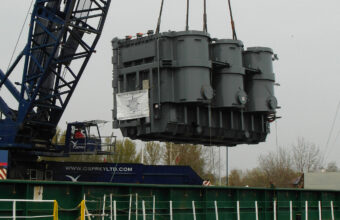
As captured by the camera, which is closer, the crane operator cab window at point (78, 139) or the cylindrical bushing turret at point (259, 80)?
the cylindrical bushing turret at point (259, 80)

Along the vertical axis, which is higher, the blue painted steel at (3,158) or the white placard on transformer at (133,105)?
the white placard on transformer at (133,105)

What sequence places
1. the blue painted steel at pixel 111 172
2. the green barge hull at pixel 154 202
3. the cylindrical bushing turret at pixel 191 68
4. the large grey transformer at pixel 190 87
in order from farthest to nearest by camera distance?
→ the blue painted steel at pixel 111 172, the large grey transformer at pixel 190 87, the cylindrical bushing turret at pixel 191 68, the green barge hull at pixel 154 202

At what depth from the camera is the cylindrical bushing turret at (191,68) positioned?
17094 millimetres

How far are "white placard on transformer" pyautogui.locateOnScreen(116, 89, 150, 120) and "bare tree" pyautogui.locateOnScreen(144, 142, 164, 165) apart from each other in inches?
1462

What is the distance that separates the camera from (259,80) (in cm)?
1992

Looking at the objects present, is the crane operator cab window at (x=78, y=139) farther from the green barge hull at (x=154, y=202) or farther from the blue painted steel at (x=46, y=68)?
the green barge hull at (x=154, y=202)

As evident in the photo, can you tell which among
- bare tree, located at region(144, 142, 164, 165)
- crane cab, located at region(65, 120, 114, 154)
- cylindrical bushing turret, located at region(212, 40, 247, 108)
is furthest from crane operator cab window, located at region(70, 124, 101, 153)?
bare tree, located at region(144, 142, 164, 165)

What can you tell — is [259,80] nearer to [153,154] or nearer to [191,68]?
[191,68]

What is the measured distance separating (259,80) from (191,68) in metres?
4.01

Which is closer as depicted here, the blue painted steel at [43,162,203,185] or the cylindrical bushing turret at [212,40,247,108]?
the cylindrical bushing turret at [212,40,247,108]

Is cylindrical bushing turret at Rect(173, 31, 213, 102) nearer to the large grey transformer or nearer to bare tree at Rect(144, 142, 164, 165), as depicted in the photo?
the large grey transformer

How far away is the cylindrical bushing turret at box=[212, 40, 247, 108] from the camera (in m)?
18.4

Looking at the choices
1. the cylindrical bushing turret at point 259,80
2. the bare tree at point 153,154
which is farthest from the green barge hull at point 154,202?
the bare tree at point 153,154

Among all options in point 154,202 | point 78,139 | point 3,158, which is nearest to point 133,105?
point 154,202
